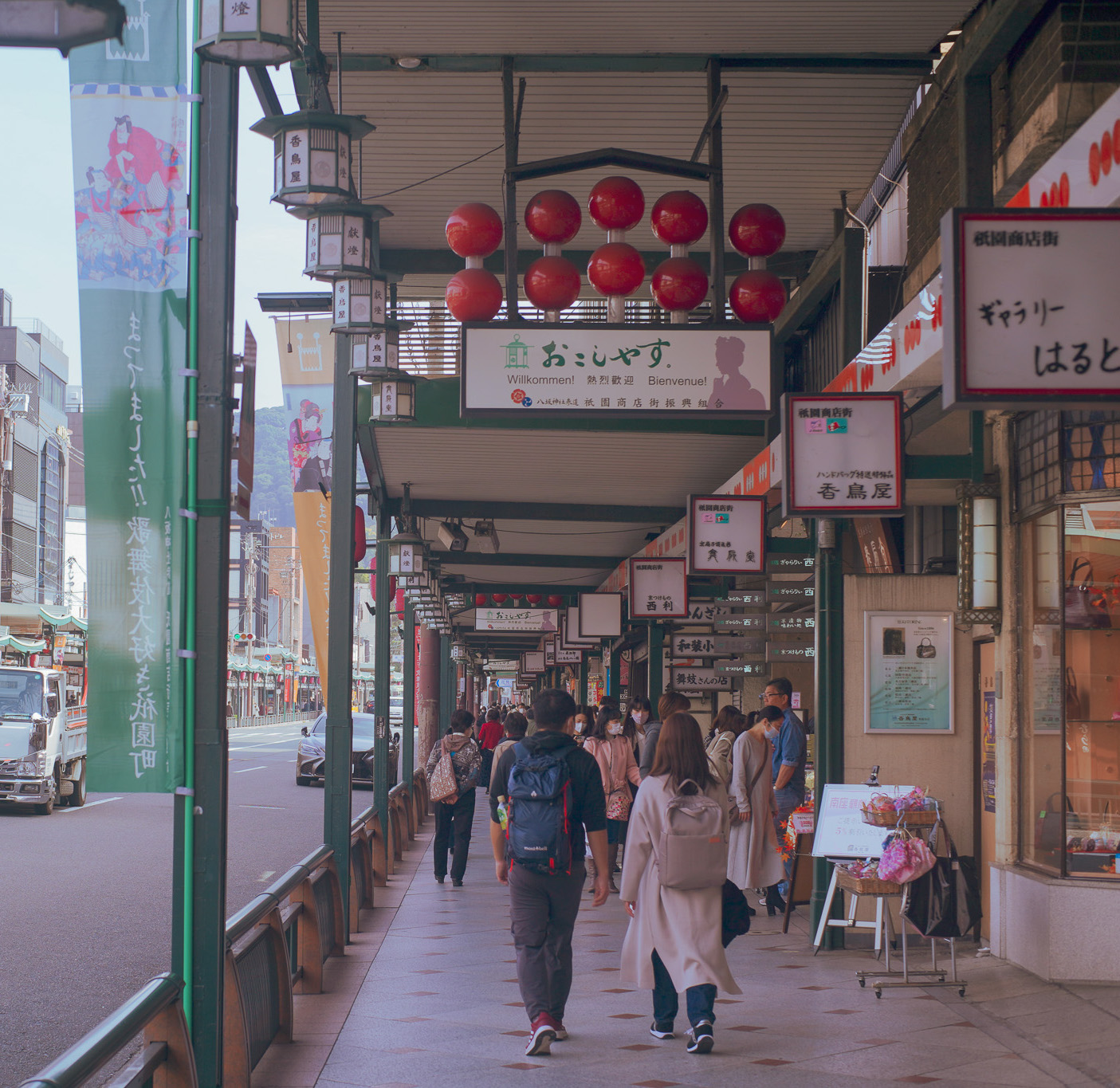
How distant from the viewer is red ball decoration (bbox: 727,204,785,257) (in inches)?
297

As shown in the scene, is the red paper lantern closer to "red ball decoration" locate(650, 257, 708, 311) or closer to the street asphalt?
"red ball decoration" locate(650, 257, 708, 311)

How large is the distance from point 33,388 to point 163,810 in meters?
47.3

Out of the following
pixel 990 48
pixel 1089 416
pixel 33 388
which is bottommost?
pixel 1089 416

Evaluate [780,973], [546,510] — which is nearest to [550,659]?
[546,510]

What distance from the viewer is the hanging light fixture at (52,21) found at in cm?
272

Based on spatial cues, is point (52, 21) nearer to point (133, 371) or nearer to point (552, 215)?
point (133, 371)

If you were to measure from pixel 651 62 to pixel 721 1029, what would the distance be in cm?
508

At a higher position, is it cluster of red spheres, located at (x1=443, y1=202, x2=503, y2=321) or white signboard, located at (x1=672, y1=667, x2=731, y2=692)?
cluster of red spheres, located at (x1=443, y1=202, x2=503, y2=321)

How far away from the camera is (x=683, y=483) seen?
15.0 metres

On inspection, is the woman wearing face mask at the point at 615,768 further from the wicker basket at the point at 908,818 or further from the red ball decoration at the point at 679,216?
the red ball decoration at the point at 679,216

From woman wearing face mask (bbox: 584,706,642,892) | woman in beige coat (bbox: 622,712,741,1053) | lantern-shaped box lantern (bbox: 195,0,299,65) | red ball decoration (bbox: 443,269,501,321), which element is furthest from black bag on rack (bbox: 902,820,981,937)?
lantern-shaped box lantern (bbox: 195,0,299,65)

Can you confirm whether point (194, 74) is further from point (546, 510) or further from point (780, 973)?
point (546, 510)

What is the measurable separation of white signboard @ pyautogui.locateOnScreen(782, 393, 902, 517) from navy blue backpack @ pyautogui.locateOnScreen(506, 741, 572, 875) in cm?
226

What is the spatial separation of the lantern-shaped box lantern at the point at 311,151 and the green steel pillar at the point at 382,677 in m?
8.46
